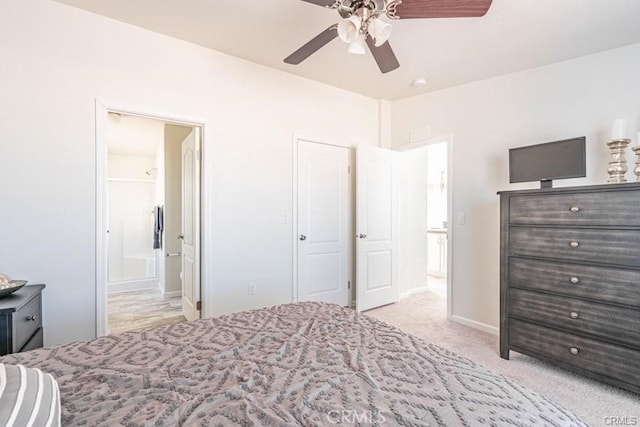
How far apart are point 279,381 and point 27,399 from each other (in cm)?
63

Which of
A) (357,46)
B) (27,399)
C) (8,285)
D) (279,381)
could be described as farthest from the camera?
(8,285)

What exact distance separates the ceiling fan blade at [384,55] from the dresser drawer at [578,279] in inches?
70.1

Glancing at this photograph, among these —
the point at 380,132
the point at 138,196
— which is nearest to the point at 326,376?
the point at 380,132

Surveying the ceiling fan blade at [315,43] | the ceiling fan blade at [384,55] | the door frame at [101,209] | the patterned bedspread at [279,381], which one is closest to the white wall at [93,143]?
the door frame at [101,209]

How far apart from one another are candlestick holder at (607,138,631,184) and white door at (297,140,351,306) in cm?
237

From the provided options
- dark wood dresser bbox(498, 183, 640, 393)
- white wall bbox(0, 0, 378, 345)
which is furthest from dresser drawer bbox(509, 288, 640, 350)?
white wall bbox(0, 0, 378, 345)

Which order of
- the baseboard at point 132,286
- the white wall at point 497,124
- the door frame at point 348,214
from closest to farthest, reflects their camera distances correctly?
the white wall at point 497,124 < the door frame at point 348,214 < the baseboard at point 132,286

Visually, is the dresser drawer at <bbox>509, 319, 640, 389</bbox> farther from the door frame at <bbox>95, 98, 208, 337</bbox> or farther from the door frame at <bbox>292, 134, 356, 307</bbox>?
the door frame at <bbox>95, 98, 208, 337</bbox>

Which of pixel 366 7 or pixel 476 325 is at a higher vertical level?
pixel 366 7

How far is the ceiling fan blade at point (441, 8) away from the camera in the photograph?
151 centimetres

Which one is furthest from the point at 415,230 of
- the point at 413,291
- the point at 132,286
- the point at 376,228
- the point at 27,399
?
the point at 132,286

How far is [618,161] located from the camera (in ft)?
7.20

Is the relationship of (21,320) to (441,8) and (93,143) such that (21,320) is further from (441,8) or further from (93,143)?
(441,8)

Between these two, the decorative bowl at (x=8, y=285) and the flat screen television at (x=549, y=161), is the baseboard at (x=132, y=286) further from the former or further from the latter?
the flat screen television at (x=549, y=161)
